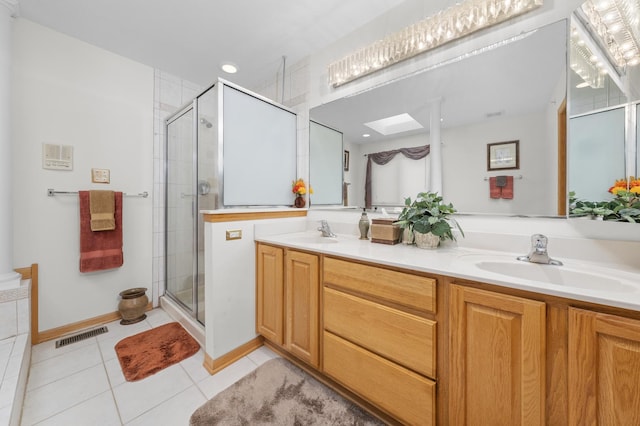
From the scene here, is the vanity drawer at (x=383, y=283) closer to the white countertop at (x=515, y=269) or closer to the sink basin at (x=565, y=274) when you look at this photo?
the white countertop at (x=515, y=269)

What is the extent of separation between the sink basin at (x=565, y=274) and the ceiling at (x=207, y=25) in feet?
5.66

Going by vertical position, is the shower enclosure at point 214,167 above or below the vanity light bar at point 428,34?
below

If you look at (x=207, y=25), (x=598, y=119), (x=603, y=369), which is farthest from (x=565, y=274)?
(x=207, y=25)

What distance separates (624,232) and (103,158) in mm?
3372

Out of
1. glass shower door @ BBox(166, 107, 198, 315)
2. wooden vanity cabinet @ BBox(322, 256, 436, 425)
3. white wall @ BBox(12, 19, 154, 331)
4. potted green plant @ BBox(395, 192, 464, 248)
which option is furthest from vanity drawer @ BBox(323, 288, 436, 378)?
white wall @ BBox(12, 19, 154, 331)

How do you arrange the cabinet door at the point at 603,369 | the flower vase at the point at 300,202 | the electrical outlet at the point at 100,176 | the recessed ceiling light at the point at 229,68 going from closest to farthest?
the cabinet door at the point at 603,369, the electrical outlet at the point at 100,176, the flower vase at the point at 300,202, the recessed ceiling light at the point at 229,68

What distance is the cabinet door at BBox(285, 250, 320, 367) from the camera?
132 cm

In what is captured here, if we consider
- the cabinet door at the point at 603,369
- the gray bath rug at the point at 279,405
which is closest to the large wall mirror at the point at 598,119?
the cabinet door at the point at 603,369

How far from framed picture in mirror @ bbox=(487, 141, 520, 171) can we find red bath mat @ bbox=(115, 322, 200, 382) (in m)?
2.29

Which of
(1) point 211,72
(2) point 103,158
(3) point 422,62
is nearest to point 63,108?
(2) point 103,158

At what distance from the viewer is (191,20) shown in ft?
5.51

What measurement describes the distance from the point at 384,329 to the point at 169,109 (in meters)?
2.82

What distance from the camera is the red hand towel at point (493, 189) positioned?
1.25 meters

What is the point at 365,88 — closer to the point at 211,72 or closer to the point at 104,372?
the point at 211,72
